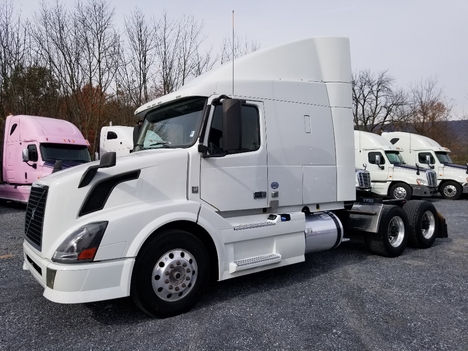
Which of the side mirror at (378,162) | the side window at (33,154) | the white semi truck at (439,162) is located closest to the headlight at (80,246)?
the side window at (33,154)

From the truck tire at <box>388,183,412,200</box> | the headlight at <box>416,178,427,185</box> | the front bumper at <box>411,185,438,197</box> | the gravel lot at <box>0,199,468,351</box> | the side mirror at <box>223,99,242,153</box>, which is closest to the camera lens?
the gravel lot at <box>0,199,468,351</box>

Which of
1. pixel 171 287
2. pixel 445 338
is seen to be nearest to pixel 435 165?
pixel 445 338

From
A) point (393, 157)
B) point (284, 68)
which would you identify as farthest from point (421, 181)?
point (284, 68)

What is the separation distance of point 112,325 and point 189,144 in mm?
2085

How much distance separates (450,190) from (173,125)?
16830 millimetres

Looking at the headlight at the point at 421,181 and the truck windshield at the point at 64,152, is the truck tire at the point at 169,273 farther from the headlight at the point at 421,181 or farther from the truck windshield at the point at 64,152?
the headlight at the point at 421,181

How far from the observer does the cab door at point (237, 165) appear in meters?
4.15

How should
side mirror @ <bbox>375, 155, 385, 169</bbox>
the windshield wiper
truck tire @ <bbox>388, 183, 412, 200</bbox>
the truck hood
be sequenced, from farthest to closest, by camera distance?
side mirror @ <bbox>375, 155, 385, 169</bbox>, truck tire @ <bbox>388, 183, 412, 200</bbox>, the windshield wiper, the truck hood

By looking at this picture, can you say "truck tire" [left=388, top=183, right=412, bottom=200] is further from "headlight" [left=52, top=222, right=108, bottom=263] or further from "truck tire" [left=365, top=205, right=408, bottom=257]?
"headlight" [left=52, top=222, right=108, bottom=263]

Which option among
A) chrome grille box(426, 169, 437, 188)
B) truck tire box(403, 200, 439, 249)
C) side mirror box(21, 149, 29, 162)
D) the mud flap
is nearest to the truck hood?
truck tire box(403, 200, 439, 249)

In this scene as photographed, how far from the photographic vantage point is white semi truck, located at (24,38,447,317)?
3.43m

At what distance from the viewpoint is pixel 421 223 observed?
6660 millimetres

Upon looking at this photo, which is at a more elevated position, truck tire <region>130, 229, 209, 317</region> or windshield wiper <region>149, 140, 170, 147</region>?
windshield wiper <region>149, 140, 170, 147</region>

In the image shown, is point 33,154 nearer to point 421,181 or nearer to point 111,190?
point 111,190
